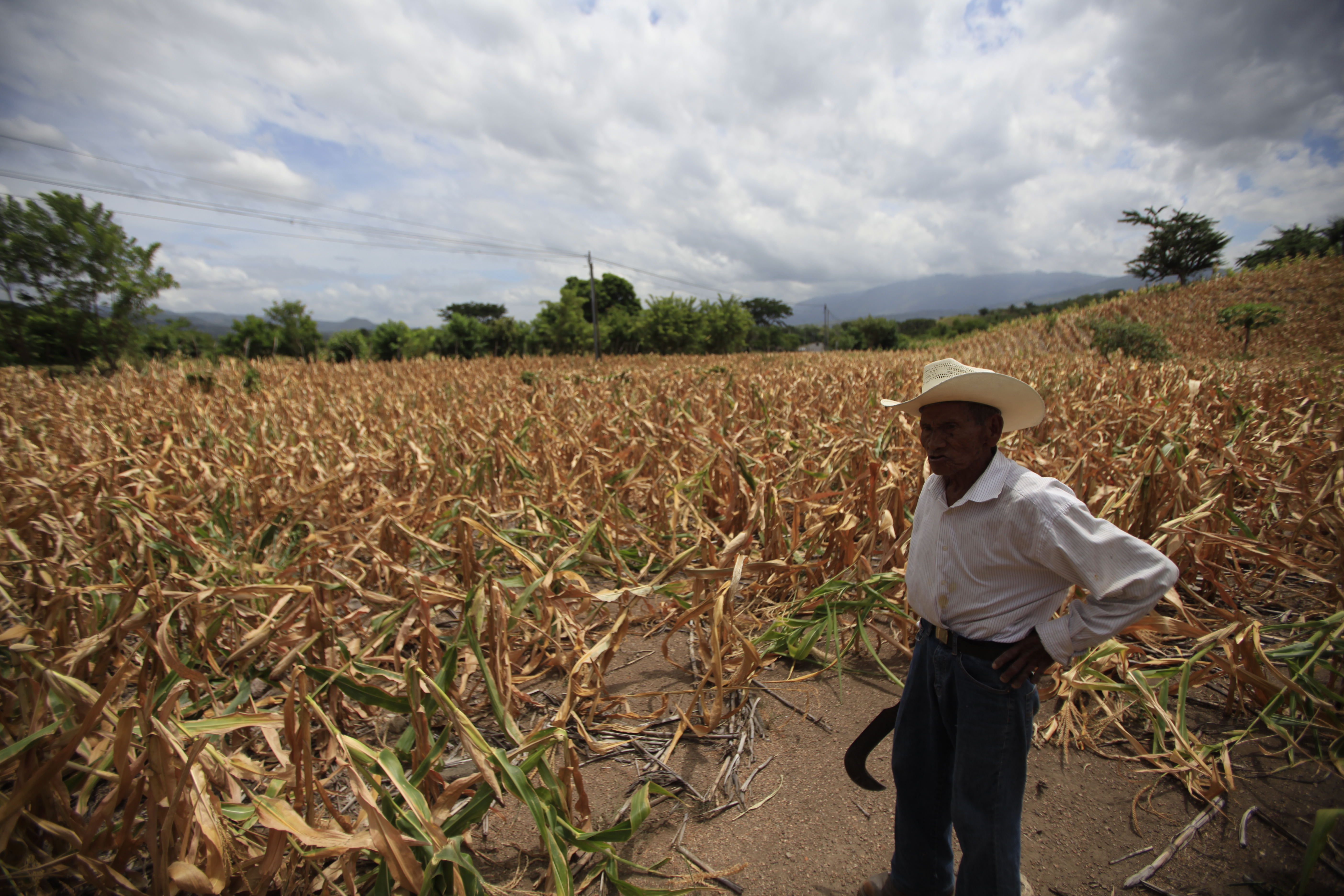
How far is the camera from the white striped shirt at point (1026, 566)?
3.80 feet

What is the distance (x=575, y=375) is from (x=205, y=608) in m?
7.87

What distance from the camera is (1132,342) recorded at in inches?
572

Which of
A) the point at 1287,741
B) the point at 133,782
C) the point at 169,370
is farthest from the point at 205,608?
the point at 169,370

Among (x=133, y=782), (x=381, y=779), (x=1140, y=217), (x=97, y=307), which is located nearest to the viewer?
(x=133, y=782)

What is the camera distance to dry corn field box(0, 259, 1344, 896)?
55.4 inches

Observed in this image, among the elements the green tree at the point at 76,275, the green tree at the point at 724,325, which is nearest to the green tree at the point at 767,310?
the green tree at the point at 724,325

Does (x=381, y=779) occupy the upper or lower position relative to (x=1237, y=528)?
lower

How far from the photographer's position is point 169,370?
35.9 ft

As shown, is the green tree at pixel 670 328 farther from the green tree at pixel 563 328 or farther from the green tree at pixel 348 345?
the green tree at pixel 348 345

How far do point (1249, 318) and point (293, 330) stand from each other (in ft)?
136

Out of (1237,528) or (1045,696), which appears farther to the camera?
(1237,528)

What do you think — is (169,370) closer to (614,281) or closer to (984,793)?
(984,793)

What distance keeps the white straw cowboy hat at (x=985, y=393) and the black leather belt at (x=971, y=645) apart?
1.78ft

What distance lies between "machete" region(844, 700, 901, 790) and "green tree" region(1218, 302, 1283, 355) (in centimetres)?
2091
